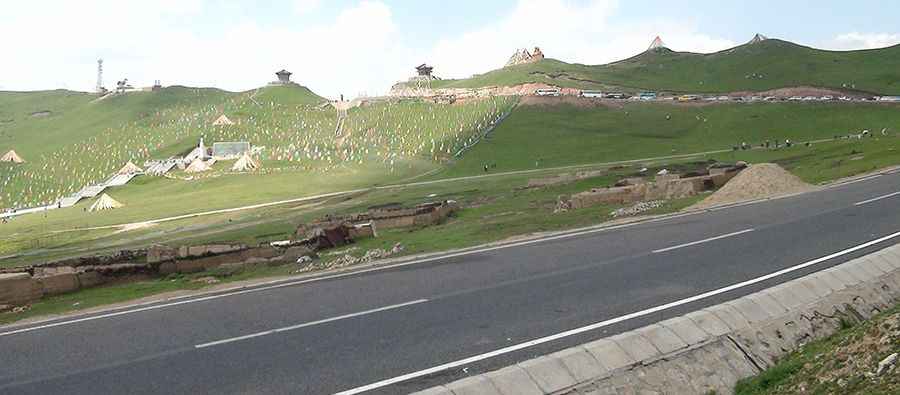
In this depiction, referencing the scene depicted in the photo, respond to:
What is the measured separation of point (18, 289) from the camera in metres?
20.5

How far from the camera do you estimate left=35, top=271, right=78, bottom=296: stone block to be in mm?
21625

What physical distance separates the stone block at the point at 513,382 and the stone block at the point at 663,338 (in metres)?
2.24

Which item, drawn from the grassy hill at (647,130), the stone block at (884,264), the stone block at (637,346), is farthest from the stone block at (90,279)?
the grassy hill at (647,130)

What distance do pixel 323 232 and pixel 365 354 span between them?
69.4 feet

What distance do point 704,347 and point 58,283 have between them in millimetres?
19540

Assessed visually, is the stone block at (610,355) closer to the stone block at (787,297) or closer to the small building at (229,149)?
the stone block at (787,297)

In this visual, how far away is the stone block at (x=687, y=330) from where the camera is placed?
10398mm

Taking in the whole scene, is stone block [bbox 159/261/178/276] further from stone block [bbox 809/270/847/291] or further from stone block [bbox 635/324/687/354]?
stone block [bbox 809/270/847/291]

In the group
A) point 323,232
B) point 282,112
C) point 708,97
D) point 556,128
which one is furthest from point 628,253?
point 282,112

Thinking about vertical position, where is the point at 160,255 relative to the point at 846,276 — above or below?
below

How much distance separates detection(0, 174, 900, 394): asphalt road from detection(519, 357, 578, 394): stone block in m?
1.02

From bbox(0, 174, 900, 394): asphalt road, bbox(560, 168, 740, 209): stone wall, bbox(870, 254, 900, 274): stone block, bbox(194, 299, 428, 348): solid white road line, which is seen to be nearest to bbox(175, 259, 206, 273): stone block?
bbox(0, 174, 900, 394): asphalt road

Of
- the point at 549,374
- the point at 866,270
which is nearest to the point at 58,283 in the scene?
the point at 549,374

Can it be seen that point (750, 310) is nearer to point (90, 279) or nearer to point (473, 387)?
point (473, 387)
